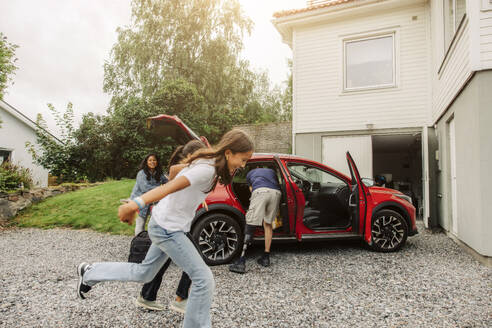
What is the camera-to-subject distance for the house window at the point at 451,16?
6224 mm

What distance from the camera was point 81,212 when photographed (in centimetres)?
921

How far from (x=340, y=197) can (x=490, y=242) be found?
2.19 meters

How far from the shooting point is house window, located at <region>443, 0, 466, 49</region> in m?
6.22

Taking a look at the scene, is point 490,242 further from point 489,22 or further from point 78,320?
point 78,320

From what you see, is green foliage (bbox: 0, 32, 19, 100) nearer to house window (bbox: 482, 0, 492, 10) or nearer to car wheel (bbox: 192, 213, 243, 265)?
car wheel (bbox: 192, 213, 243, 265)

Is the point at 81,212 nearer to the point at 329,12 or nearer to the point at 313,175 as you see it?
the point at 313,175

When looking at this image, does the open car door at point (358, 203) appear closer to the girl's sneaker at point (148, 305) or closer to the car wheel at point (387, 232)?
the car wheel at point (387, 232)

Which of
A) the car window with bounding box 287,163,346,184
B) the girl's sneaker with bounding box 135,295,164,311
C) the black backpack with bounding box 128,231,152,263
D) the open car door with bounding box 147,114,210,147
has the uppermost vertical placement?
the open car door with bounding box 147,114,210,147

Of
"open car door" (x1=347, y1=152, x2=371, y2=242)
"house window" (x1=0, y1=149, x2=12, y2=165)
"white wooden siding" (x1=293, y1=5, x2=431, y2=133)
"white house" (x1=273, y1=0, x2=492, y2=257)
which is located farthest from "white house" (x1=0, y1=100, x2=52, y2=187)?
"open car door" (x1=347, y1=152, x2=371, y2=242)

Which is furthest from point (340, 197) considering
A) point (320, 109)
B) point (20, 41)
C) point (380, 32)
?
point (20, 41)

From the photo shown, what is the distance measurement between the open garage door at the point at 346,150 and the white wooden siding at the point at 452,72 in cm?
185

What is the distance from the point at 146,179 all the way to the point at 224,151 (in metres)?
3.81

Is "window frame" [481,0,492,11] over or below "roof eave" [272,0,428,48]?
below

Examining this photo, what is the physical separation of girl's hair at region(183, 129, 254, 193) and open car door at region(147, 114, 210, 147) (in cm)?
70
